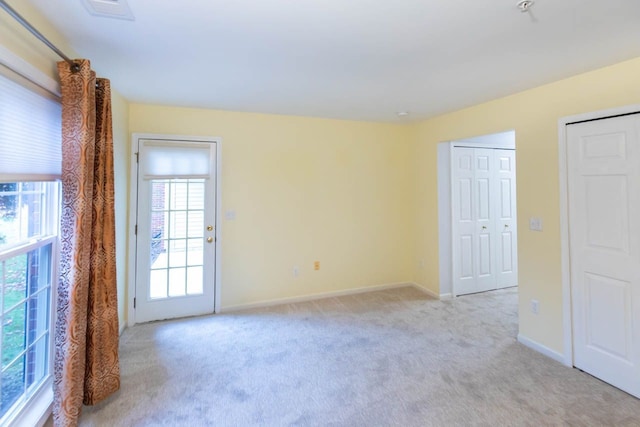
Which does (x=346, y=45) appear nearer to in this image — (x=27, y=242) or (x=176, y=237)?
(x=27, y=242)

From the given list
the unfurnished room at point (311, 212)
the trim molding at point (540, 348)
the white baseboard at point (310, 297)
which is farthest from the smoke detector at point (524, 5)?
the white baseboard at point (310, 297)

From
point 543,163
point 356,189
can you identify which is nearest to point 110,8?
point 356,189

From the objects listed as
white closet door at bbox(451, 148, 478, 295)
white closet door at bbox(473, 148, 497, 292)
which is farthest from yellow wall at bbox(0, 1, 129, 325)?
white closet door at bbox(473, 148, 497, 292)

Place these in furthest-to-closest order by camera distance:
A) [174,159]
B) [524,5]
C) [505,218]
Answer: [505,218]
[174,159]
[524,5]

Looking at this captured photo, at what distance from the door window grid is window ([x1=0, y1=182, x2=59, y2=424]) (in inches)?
53.1

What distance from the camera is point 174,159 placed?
11.1ft

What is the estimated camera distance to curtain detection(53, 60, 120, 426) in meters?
1.74

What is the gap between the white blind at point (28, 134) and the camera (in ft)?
4.85

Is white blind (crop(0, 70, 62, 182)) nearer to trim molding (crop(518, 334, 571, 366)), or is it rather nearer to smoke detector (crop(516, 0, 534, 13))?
smoke detector (crop(516, 0, 534, 13))

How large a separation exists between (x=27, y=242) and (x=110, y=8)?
4.73 feet

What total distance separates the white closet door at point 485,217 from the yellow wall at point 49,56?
438cm

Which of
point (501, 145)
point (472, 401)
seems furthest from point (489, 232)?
point (472, 401)

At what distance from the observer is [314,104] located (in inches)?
131

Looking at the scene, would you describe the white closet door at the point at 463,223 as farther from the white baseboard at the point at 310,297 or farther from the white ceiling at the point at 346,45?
the white ceiling at the point at 346,45
